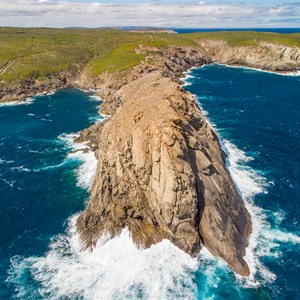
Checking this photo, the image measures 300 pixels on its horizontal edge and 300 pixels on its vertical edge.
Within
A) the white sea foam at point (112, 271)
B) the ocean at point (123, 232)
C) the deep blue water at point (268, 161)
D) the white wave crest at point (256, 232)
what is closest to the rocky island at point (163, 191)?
the white wave crest at point (256, 232)

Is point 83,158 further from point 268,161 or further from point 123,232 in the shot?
point 268,161

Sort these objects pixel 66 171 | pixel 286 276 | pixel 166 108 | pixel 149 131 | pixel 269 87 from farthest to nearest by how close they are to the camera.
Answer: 1. pixel 269 87
2. pixel 66 171
3. pixel 166 108
4. pixel 149 131
5. pixel 286 276

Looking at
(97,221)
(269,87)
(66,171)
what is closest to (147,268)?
(97,221)

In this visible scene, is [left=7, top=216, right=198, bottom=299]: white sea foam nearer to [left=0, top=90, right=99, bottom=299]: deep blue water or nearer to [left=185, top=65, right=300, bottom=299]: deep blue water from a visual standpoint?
[left=0, top=90, right=99, bottom=299]: deep blue water

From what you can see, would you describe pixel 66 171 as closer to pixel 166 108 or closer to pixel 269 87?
pixel 166 108

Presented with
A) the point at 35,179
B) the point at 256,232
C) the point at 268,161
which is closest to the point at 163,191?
the point at 256,232

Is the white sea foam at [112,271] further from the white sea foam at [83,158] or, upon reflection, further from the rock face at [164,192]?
the white sea foam at [83,158]
